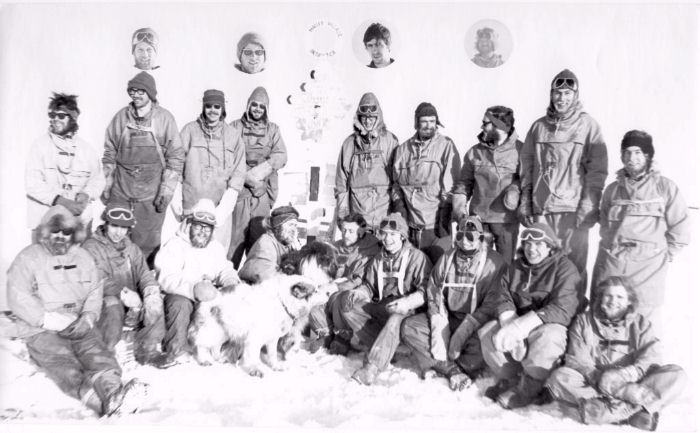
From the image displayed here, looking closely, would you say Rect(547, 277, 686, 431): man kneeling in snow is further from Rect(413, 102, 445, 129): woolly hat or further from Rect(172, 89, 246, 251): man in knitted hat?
Rect(172, 89, 246, 251): man in knitted hat

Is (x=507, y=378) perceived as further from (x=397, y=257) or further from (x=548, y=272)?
(x=397, y=257)

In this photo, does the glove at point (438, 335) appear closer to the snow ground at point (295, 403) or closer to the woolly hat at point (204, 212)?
the snow ground at point (295, 403)

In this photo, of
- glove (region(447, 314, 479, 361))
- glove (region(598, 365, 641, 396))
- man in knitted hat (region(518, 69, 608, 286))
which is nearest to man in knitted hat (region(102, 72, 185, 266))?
glove (region(447, 314, 479, 361))

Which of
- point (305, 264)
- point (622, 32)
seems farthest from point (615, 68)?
point (305, 264)

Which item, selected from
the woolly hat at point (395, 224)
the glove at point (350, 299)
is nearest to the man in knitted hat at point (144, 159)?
the glove at point (350, 299)

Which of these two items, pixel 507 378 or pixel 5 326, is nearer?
pixel 507 378
